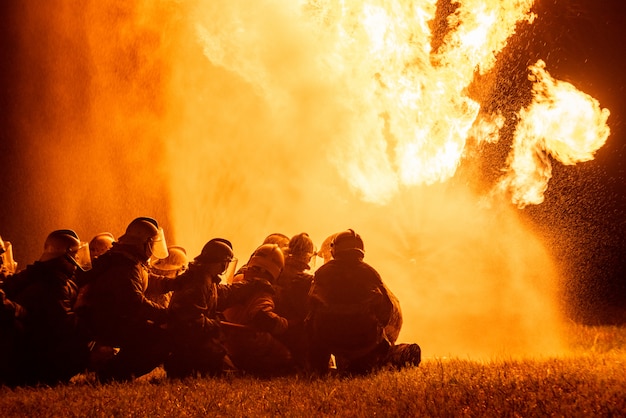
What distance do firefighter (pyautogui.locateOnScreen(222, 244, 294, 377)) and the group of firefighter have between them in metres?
0.01

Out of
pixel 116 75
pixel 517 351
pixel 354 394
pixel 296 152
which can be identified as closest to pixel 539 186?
pixel 517 351

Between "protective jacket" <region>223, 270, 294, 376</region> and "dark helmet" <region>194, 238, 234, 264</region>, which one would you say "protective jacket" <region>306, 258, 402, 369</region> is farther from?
"dark helmet" <region>194, 238, 234, 264</region>

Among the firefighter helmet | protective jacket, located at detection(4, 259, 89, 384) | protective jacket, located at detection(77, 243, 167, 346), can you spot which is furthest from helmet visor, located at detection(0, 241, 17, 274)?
Answer: protective jacket, located at detection(77, 243, 167, 346)

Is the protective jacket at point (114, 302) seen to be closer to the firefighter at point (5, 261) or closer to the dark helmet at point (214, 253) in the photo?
the dark helmet at point (214, 253)

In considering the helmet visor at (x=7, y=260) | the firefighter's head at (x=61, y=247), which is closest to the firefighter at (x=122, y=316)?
the firefighter's head at (x=61, y=247)

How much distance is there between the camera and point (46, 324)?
21.6ft

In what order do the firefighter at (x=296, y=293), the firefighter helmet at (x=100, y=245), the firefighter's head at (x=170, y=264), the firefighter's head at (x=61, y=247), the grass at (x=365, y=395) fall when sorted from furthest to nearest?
the firefighter's head at (x=170, y=264) < the firefighter helmet at (x=100, y=245) < the firefighter at (x=296, y=293) < the firefighter's head at (x=61, y=247) < the grass at (x=365, y=395)

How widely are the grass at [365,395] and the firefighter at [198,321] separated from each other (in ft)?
1.04

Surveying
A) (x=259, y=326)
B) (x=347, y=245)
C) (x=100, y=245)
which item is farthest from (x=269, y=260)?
(x=100, y=245)

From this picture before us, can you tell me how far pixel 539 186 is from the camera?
12.6m

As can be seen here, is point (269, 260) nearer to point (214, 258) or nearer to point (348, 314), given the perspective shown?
point (214, 258)

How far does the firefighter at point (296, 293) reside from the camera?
7629 mm

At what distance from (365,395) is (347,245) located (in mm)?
2190

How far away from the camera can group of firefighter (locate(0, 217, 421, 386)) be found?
6.60 m
